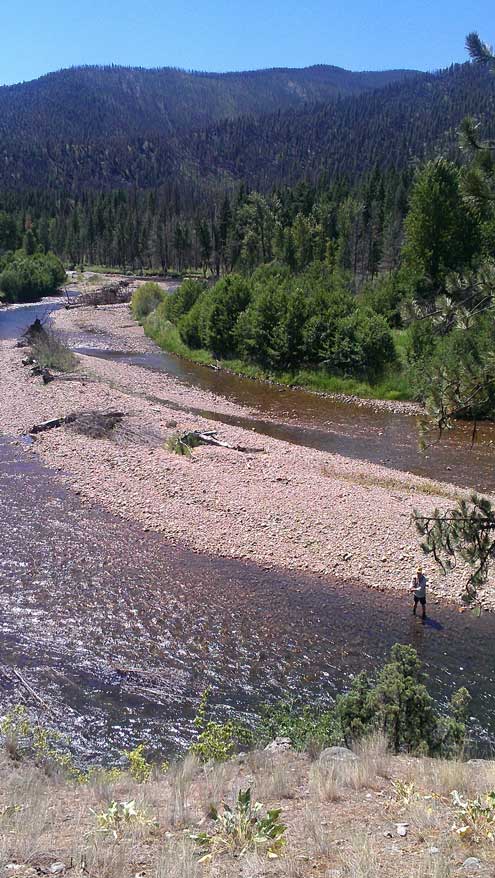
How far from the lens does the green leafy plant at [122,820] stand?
721 cm

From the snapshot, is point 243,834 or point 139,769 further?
point 139,769

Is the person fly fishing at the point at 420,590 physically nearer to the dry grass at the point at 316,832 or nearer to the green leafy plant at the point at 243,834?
the dry grass at the point at 316,832

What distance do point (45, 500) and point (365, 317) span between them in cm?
2792

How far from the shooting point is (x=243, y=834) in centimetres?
703

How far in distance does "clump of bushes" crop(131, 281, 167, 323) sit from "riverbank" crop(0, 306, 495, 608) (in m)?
38.2

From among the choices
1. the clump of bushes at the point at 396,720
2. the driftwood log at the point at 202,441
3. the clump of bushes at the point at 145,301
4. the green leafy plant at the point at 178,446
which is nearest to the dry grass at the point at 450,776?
the clump of bushes at the point at 396,720

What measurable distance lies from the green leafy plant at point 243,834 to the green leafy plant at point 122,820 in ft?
2.05

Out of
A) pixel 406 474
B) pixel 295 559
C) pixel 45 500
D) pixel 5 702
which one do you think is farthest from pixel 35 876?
pixel 406 474

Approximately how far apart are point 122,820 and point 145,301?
6955cm

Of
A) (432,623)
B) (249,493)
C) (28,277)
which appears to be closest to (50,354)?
(249,493)

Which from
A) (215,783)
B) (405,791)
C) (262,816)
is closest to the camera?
(262,816)

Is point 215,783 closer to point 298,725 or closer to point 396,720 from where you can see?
point 396,720

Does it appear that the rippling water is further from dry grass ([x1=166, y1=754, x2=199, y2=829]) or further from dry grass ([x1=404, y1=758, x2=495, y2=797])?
dry grass ([x1=404, y1=758, x2=495, y2=797])

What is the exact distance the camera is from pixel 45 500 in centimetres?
2367
